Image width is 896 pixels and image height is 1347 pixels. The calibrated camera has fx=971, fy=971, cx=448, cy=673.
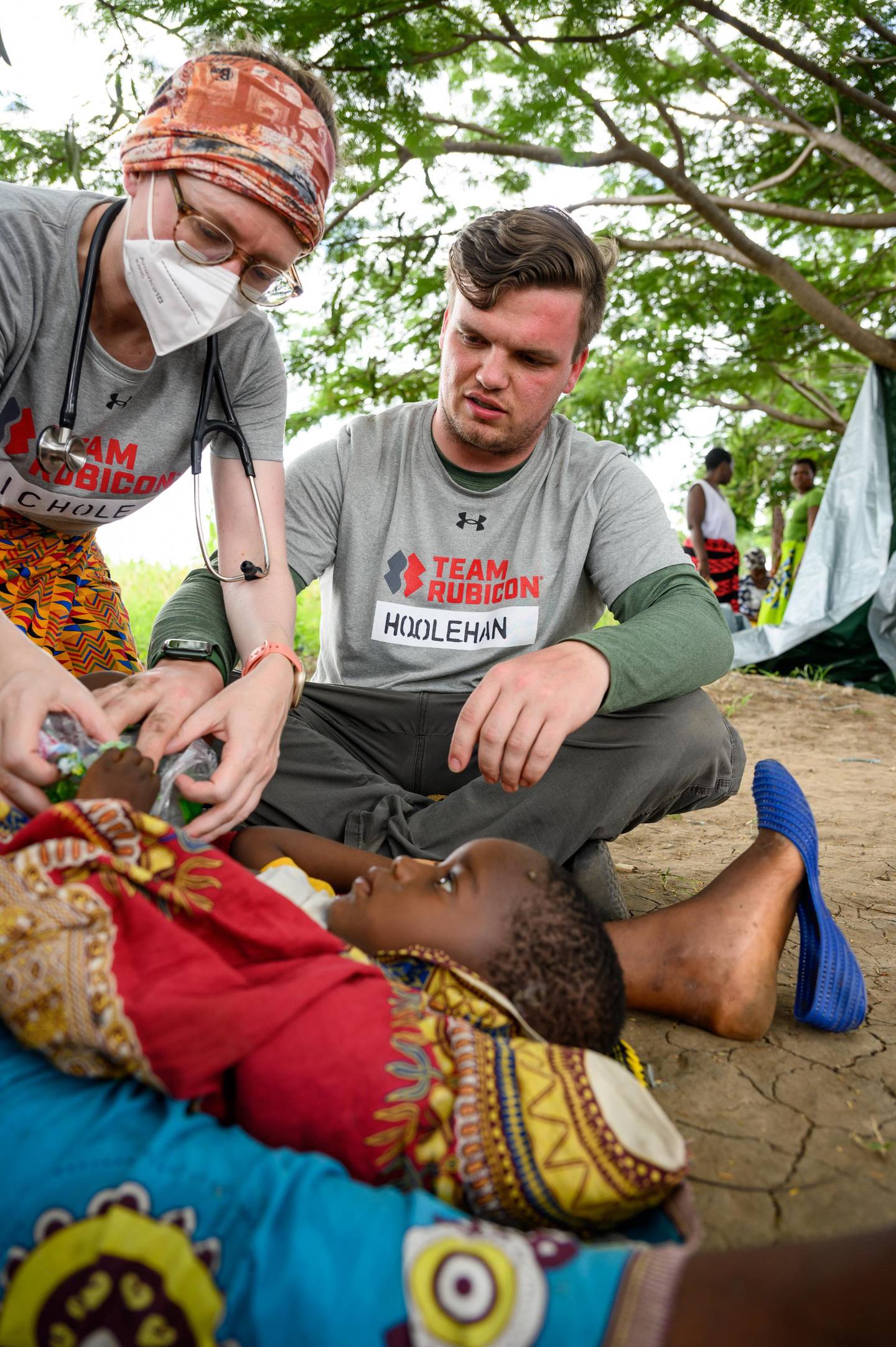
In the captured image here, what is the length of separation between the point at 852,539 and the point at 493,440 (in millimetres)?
5165

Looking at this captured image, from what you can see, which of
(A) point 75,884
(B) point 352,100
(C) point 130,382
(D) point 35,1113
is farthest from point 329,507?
(B) point 352,100

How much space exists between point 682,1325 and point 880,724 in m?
5.69

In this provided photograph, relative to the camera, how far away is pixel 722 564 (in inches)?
334

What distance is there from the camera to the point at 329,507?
2506 mm

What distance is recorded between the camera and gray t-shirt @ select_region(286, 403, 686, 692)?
2.44 m

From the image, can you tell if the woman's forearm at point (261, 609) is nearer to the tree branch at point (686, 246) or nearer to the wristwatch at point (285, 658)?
the wristwatch at point (285, 658)

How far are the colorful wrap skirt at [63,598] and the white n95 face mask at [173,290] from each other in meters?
0.60

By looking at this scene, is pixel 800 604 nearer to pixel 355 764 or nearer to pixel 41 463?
pixel 355 764

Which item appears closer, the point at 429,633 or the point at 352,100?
the point at 429,633

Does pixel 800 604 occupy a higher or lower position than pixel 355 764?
higher

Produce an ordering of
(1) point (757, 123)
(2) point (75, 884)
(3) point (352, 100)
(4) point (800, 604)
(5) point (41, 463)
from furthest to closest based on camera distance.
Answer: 1. (4) point (800, 604)
2. (1) point (757, 123)
3. (3) point (352, 100)
4. (5) point (41, 463)
5. (2) point (75, 884)

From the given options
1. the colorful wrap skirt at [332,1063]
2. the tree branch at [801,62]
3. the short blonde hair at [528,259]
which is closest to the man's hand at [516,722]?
the colorful wrap skirt at [332,1063]

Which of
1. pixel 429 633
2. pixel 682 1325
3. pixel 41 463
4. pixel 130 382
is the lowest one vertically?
pixel 682 1325

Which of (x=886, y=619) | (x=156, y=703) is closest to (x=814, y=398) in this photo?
(x=886, y=619)
